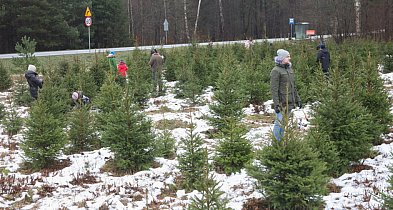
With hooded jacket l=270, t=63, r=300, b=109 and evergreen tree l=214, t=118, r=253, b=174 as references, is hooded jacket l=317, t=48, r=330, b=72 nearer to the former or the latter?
hooded jacket l=270, t=63, r=300, b=109

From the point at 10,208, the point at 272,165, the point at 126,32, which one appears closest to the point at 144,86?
the point at 10,208

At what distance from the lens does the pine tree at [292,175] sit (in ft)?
18.2

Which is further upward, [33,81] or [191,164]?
[33,81]

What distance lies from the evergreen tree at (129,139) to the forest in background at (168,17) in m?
11.0

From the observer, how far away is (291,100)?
782 centimetres

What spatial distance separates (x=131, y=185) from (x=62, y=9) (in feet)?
102

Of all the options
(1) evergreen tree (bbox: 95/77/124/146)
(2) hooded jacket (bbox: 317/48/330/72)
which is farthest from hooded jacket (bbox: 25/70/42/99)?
(2) hooded jacket (bbox: 317/48/330/72)

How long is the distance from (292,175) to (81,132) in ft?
18.2

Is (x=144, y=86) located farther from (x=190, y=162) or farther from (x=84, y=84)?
(x=190, y=162)

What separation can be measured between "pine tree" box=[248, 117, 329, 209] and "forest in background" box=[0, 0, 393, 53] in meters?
13.8

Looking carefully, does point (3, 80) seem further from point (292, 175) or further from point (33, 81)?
point (292, 175)

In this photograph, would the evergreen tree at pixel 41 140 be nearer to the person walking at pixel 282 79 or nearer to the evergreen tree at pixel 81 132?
the evergreen tree at pixel 81 132

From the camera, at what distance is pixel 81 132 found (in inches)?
370

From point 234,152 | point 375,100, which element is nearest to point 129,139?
point 234,152
